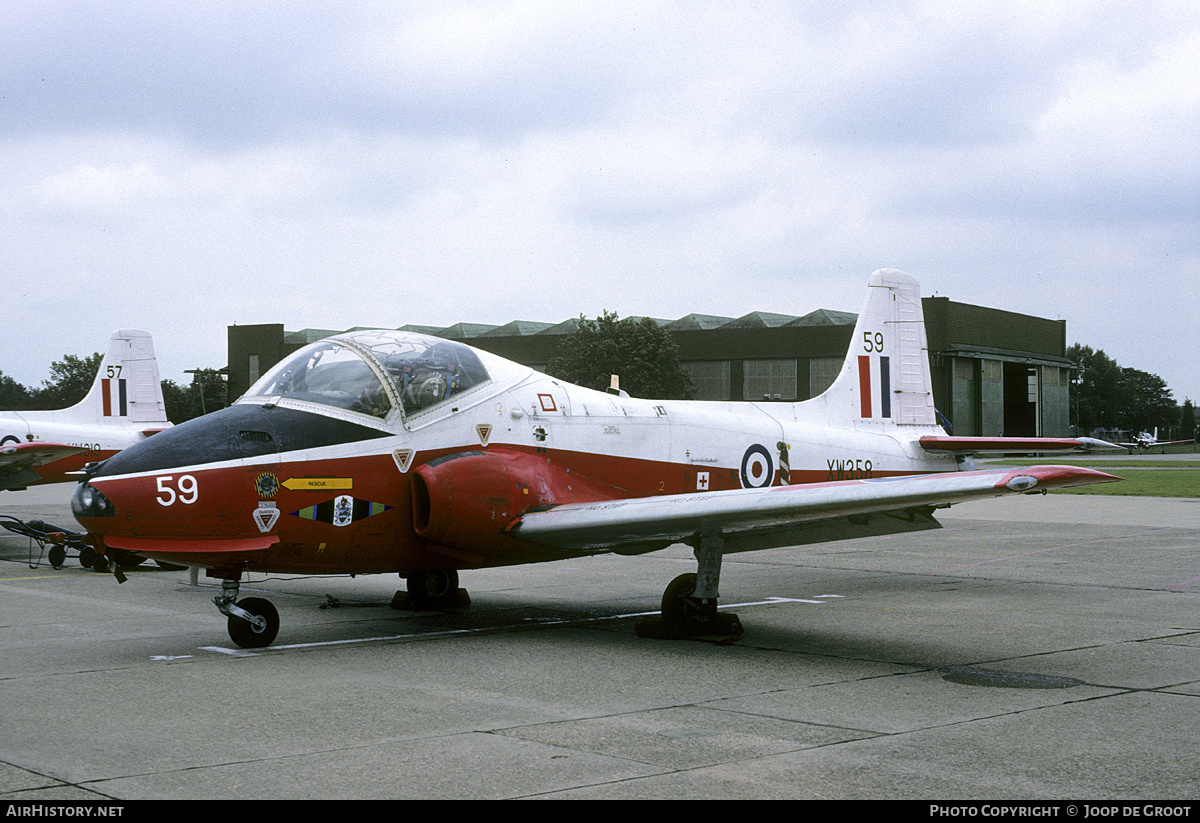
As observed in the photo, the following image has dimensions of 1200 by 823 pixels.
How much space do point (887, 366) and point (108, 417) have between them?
19.3 meters

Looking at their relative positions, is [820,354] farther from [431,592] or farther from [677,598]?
[677,598]

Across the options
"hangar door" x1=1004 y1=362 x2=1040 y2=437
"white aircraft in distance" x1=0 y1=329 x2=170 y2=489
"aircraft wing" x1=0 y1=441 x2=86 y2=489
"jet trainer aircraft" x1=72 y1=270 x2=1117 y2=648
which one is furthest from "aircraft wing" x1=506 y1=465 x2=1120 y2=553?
"hangar door" x1=1004 y1=362 x2=1040 y2=437

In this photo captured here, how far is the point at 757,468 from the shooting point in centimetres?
1161

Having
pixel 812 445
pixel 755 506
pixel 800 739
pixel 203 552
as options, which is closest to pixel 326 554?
pixel 203 552

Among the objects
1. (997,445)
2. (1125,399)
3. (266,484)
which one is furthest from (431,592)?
(1125,399)

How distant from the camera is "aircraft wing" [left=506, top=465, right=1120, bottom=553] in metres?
7.81

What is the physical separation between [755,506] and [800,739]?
8.84 feet

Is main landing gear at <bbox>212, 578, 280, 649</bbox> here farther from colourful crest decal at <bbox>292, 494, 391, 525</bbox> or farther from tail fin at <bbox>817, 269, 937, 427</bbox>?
tail fin at <bbox>817, 269, 937, 427</bbox>

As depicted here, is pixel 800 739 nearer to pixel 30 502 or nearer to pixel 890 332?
pixel 890 332

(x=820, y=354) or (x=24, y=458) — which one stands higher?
(x=820, y=354)

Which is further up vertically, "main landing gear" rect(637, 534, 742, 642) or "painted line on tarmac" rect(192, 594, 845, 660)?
"main landing gear" rect(637, 534, 742, 642)

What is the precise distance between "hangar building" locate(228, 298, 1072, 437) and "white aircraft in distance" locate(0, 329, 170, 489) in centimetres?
4695

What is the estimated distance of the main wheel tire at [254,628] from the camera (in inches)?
345

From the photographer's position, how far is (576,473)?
1025 centimetres
